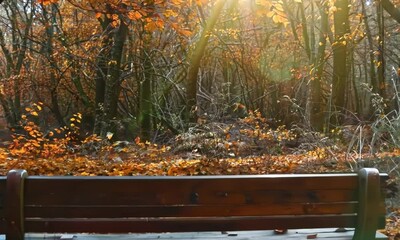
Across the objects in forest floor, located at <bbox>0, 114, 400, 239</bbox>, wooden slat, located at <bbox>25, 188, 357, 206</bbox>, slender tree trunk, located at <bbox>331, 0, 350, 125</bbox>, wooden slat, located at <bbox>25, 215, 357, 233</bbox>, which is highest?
slender tree trunk, located at <bbox>331, 0, 350, 125</bbox>

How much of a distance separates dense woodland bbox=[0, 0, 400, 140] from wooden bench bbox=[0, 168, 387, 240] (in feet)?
29.9

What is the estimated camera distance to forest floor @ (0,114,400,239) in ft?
27.5

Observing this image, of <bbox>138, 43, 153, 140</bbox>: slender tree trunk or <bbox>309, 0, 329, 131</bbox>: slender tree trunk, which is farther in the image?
<bbox>138, 43, 153, 140</bbox>: slender tree trunk

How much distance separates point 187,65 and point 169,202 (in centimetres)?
1756

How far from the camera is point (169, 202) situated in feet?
9.93

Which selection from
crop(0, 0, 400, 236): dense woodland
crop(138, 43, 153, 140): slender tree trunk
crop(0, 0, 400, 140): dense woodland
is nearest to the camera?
crop(0, 0, 400, 236): dense woodland

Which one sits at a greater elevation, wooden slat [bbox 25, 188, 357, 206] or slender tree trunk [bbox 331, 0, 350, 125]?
slender tree trunk [bbox 331, 0, 350, 125]

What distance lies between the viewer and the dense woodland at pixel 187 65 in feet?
54.4

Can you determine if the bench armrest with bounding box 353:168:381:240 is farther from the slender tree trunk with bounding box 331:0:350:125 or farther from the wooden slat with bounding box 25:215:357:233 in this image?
the slender tree trunk with bounding box 331:0:350:125

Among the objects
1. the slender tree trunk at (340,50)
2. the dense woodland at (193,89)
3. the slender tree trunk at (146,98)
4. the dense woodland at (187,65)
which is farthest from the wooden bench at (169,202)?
the slender tree trunk at (146,98)

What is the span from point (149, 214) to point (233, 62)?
23.5 meters

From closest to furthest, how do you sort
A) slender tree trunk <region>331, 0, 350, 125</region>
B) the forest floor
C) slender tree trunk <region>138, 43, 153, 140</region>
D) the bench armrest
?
the bench armrest, the forest floor, slender tree trunk <region>331, 0, 350, 125</region>, slender tree trunk <region>138, 43, 153, 140</region>

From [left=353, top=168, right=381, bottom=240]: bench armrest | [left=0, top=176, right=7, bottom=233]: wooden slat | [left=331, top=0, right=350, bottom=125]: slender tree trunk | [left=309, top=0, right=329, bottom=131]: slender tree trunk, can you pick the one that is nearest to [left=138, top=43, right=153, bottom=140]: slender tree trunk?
[left=309, top=0, right=329, bottom=131]: slender tree trunk

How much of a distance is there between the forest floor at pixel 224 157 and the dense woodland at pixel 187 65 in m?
1.40
